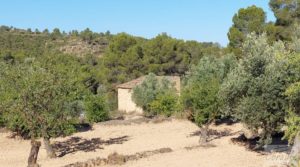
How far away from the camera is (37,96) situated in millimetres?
20109

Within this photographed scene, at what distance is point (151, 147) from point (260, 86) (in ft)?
29.7

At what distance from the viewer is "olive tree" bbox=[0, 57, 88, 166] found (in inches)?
787

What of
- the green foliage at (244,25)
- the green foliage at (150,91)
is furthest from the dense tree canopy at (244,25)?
the green foliage at (150,91)

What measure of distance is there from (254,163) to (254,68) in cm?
435

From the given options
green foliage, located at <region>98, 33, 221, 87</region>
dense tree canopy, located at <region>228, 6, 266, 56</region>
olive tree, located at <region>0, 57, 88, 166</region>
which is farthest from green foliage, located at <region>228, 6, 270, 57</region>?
olive tree, located at <region>0, 57, 88, 166</region>

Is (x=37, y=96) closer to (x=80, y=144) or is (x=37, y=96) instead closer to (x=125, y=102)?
(x=80, y=144)

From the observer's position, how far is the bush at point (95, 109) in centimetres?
3788

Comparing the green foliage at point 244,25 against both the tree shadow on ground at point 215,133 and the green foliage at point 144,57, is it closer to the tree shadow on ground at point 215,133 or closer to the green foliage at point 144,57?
the tree shadow on ground at point 215,133

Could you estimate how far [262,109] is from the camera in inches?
765

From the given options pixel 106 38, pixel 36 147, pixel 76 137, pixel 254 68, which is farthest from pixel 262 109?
pixel 106 38

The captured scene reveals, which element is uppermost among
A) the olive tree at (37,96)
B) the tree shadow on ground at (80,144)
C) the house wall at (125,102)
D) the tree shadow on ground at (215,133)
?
the olive tree at (37,96)

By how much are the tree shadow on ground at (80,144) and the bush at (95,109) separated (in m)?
7.89

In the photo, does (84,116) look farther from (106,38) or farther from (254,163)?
(106,38)

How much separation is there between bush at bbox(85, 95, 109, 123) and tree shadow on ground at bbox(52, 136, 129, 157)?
7890mm
